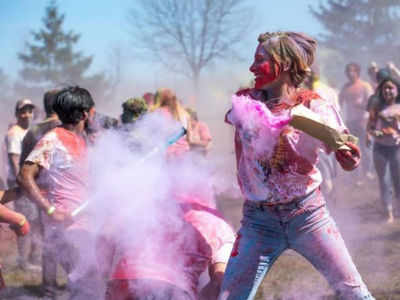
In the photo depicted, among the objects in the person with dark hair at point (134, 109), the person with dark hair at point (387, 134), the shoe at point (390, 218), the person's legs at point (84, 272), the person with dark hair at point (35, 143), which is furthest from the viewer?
the shoe at point (390, 218)

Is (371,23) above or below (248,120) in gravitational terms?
above

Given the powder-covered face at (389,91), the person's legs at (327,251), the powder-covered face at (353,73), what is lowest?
the person's legs at (327,251)

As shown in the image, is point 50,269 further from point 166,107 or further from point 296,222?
point 296,222

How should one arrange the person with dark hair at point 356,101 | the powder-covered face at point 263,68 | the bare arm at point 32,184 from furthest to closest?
the person with dark hair at point 356,101 < the bare arm at point 32,184 < the powder-covered face at point 263,68

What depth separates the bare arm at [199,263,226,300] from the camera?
3002mm

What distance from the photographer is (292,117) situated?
2.46 metres

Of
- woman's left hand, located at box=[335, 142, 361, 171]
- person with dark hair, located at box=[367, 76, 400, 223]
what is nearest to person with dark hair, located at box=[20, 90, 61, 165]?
woman's left hand, located at box=[335, 142, 361, 171]

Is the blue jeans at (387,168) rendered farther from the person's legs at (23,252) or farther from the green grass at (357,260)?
the person's legs at (23,252)

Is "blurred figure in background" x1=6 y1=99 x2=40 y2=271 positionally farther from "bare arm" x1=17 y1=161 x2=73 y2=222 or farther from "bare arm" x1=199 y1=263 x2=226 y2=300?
"bare arm" x1=199 y1=263 x2=226 y2=300

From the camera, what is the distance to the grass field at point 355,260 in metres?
4.42

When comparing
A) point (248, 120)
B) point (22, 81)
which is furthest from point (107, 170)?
point (22, 81)

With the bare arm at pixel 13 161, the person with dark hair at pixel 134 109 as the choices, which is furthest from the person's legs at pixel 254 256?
the bare arm at pixel 13 161

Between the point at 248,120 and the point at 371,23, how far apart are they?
115 feet

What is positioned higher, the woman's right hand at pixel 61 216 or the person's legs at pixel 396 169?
the woman's right hand at pixel 61 216
